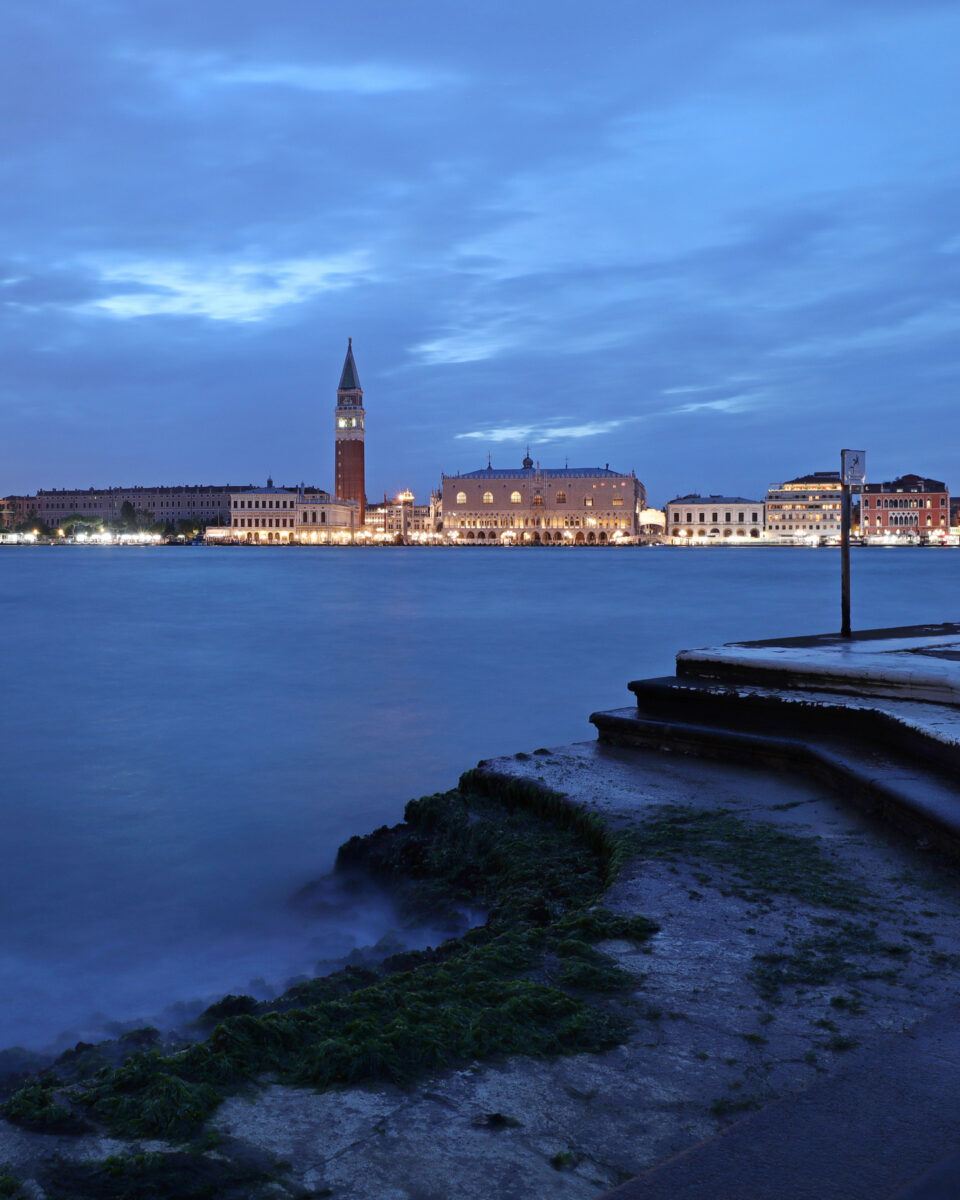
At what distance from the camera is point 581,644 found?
1805cm

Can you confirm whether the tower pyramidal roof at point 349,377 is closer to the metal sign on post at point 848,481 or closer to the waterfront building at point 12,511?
the waterfront building at point 12,511

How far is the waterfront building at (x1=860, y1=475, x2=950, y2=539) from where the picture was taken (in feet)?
485

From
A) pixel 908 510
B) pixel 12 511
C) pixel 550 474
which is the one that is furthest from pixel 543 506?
pixel 12 511

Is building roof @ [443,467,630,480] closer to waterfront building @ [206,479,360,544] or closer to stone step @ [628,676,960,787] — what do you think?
waterfront building @ [206,479,360,544]

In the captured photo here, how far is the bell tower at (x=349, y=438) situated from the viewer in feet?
521

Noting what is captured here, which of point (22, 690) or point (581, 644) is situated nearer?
point (22, 690)

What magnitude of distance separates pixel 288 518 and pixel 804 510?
306ft

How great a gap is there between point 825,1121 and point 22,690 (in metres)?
12.9

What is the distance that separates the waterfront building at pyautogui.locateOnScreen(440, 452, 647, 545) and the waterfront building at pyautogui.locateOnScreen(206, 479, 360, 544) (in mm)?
19147

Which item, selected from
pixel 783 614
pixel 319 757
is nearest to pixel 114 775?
pixel 319 757

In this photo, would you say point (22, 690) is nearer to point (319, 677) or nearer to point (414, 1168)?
point (319, 677)

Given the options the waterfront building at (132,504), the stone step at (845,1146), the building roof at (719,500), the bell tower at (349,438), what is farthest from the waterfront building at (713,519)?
the stone step at (845,1146)

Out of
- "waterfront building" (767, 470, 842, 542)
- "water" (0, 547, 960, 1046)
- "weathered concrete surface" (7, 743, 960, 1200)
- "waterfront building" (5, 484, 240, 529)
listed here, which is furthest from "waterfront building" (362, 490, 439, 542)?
"weathered concrete surface" (7, 743, 960, 1200)

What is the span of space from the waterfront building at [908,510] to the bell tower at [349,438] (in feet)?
287
